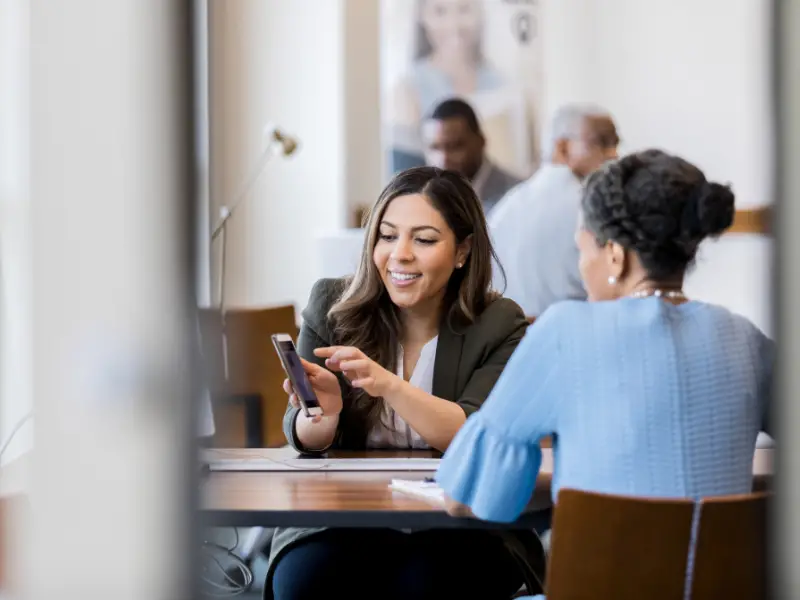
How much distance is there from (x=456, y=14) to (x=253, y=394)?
3.34m

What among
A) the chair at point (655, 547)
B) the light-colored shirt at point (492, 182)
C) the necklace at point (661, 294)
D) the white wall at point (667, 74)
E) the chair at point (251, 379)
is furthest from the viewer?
the light-colored shirt at point (492, 182)

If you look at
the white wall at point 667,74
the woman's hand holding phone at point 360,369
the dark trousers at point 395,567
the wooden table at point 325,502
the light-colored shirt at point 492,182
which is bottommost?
the dark trousers at point 395,567

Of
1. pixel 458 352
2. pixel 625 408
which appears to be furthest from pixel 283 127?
pixel 625 408

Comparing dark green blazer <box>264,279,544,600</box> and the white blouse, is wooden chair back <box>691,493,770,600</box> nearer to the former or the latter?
dark green blazer <box>264,279,544,600</box>

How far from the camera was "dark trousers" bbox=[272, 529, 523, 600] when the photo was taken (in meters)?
2.12

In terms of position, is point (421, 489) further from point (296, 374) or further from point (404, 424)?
point (404, 424)

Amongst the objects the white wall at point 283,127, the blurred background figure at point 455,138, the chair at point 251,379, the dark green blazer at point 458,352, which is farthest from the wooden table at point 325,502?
the white wall at point 283,127

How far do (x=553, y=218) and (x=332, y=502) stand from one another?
2.33m

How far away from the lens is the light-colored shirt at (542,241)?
384cm

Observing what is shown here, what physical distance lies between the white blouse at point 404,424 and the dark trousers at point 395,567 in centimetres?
22

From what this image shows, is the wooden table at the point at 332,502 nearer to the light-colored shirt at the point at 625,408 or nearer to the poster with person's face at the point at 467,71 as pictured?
the light-colored shirt at the point at 625,408

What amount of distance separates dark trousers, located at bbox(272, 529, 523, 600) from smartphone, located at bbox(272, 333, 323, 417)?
26 cm

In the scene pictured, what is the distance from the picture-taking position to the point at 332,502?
179 centimetres

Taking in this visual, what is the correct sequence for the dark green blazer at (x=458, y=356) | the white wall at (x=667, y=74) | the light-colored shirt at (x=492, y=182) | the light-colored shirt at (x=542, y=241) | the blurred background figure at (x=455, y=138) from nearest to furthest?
the dark green blazer at (x=458, y=356) → the light-colored shirt at (x=542, y=241) → the blurred background figure at (x=455, y=138) → the white wall at (x=667, y=74) → the light-colored shirt at (x=492, y=182)
